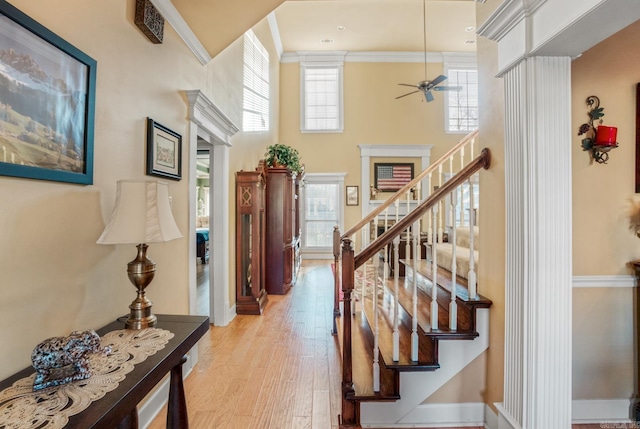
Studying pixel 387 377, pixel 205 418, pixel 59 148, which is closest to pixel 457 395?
pixel 387 377

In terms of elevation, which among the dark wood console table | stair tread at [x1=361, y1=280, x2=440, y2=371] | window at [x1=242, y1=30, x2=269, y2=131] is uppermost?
window at [x1=242, y1=30, x2=269, y2=131]

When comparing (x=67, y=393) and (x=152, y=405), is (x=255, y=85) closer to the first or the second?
(x=152, y=405)

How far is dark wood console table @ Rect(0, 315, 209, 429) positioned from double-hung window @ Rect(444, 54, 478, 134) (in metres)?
7.96

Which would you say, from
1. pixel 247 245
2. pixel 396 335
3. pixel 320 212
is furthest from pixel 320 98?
pixel 396 335

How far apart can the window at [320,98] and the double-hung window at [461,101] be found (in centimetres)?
281

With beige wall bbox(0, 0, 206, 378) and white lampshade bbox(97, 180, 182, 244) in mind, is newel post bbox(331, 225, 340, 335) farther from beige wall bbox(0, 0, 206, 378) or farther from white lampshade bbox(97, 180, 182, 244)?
white lampshade bbox(97, 180, 182, 244)

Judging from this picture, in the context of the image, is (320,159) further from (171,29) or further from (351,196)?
(171,29)

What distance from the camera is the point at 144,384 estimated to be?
1023mm

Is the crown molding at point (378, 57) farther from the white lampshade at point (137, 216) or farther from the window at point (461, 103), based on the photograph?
the white lampshade at point (137, 216)

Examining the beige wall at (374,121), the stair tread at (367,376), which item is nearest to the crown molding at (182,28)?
the stair tread at (367,376)

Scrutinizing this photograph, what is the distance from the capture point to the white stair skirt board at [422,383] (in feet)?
6.16

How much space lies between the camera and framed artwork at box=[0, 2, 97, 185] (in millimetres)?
1058

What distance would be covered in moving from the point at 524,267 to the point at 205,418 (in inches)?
81.2

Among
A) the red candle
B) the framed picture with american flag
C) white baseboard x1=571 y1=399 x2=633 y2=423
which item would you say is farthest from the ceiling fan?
white baseboard x1=571 y1=399 x2=633 y2=423
